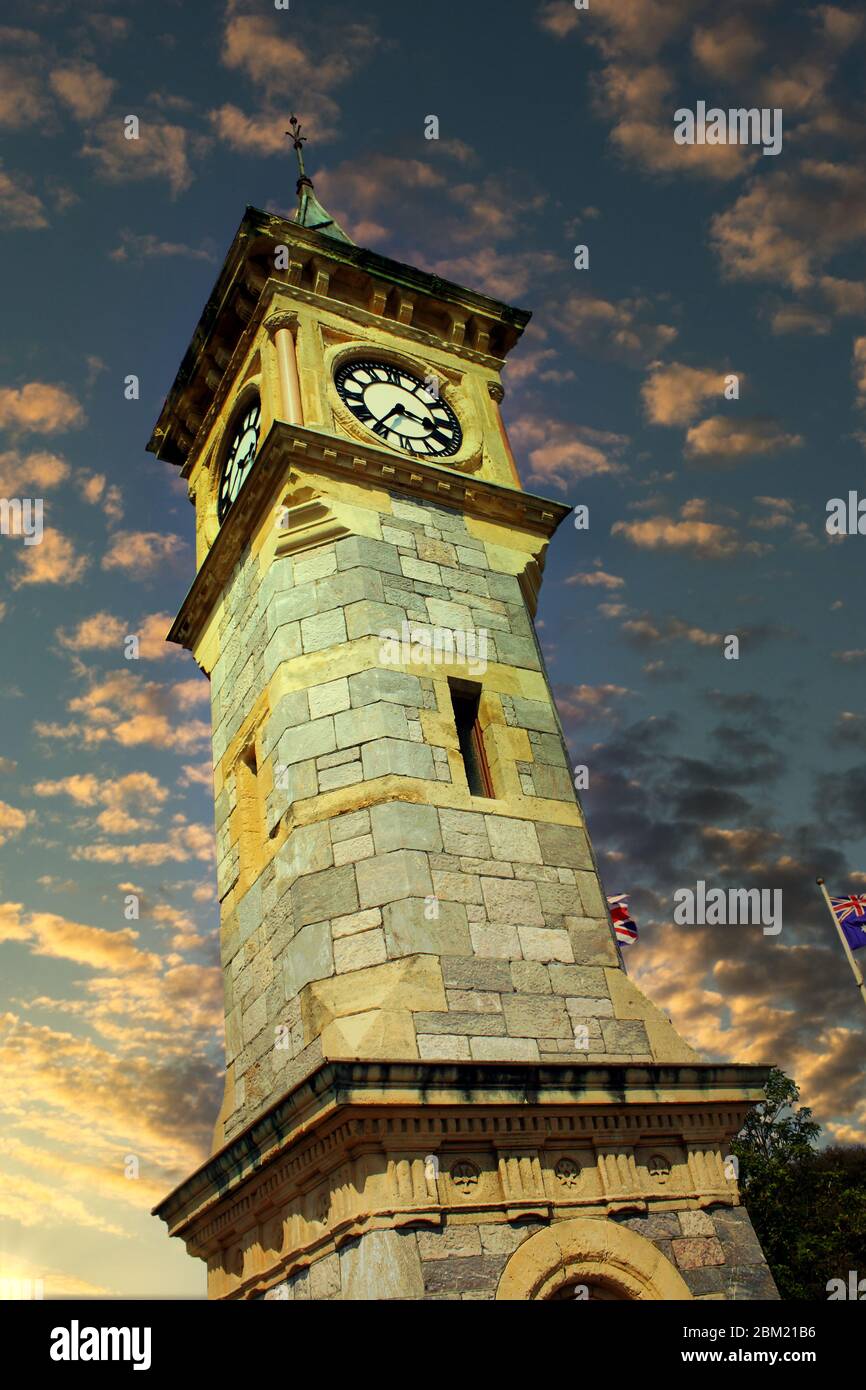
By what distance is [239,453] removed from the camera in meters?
16.5

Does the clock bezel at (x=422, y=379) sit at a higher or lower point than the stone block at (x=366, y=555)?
higher

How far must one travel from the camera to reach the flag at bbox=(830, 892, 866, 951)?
63.3 ft

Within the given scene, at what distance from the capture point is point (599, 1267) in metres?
8.41

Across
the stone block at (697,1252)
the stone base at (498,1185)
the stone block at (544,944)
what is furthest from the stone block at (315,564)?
the stone block at (697,1252)

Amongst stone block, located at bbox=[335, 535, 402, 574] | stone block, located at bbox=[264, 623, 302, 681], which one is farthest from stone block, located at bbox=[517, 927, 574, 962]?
stone block, located at bbox=[335, 535, 402, 574]

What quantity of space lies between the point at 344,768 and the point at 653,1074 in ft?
14.2

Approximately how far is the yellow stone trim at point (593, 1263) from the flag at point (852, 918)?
1227cm

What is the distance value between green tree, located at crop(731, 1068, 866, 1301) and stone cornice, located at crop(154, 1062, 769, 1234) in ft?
79.7

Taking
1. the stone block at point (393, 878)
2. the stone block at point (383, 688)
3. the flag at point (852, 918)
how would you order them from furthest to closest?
the flag at point (852, 918) < the stone block at point (383, 688) < the stone block at point (393, 878)

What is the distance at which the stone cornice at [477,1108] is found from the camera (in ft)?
26.6

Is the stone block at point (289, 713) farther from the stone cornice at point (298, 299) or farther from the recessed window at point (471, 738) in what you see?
the stone cornice at point (298, 299)

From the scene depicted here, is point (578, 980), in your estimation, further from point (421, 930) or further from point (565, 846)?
point (421, 930)

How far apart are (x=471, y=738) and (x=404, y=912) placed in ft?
9.29
